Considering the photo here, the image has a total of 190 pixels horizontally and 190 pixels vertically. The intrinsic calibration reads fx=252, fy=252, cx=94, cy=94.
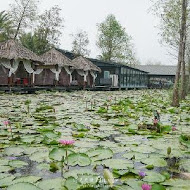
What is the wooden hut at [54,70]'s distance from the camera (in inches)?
912

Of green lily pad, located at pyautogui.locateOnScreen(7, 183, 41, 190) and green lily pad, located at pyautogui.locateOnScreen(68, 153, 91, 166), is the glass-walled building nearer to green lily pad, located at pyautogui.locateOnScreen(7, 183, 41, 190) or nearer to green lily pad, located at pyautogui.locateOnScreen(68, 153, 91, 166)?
green lily pad, located at pyautogui.locateOnScreen(68, 153, 91, 166)

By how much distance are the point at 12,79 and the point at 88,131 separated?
15062 millimetres

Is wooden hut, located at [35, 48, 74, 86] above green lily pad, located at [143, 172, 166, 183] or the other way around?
above

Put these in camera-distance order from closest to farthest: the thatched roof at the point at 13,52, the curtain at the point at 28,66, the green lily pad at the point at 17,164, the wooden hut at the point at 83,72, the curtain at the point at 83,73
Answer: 1. the green lily pad at the point at 17,164
2. the thatched roof at the point at 13,52
3. the curtain at the point at 28,66
4. the wooden hut at the point at 83,72
5. the curtain at the point at 83,73

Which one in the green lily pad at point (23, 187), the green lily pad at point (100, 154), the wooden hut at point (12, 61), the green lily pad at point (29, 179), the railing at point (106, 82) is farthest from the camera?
the railing at point (106, 82)

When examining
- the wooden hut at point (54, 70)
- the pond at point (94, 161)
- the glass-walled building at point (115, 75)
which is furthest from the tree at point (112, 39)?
the pond at point (94, 161)

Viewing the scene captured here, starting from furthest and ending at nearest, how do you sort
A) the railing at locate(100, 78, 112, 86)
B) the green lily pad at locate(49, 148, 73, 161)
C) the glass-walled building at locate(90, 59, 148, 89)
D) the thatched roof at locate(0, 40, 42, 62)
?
the glass-walled building at locate(90, 59, 148, 89), the railing at locate(100, 78, 112, 86), the thatched roof at locate(0, 40, 42, 62), the green lily pad at locate(49, 148, 73, 161)

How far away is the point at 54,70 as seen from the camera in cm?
2336

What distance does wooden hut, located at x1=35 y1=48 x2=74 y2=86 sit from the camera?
23.2m

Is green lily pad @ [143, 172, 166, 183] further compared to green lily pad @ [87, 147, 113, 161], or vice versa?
green lily pad @ [87, 147, 113, 161]

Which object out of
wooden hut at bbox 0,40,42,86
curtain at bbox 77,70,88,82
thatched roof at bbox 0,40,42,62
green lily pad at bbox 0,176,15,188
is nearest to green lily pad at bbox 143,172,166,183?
green lily pad at bbox 0,176,15,188

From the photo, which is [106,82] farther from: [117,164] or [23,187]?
[23,187]

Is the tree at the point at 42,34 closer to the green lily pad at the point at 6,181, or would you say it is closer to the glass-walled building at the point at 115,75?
the glass-walled building at the point at 115,75

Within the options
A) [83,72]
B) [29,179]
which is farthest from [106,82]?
[29,179]
